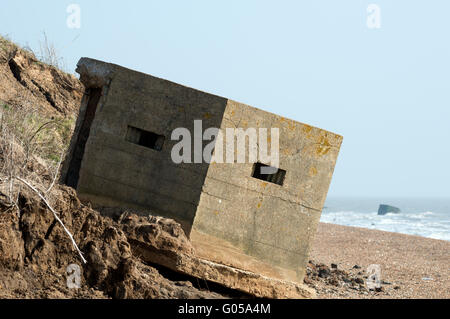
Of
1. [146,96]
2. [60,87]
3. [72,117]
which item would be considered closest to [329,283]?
[146,96]

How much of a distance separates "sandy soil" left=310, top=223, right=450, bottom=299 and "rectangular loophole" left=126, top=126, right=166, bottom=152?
3492mm

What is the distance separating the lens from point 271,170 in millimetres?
7949

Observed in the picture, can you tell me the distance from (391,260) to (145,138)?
Answer: 13.0 meters

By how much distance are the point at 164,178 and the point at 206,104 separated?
3.37ft

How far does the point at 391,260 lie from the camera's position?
19.1 metres

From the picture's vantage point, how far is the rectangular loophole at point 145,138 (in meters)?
7.81

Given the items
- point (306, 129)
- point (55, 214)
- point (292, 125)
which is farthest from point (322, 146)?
point (55, 214)

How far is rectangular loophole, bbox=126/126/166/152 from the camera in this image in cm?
781

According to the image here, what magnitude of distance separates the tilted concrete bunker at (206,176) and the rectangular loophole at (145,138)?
0.01 m

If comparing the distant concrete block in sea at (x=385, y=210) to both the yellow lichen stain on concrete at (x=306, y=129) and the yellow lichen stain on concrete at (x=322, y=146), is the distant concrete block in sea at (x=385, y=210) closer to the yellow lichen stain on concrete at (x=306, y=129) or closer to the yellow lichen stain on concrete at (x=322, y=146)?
the yellow lichen stain on concrete at (x=322, y=146)

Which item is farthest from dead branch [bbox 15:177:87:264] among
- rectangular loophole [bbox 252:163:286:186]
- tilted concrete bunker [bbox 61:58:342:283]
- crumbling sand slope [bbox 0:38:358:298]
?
rectangular loophole [bbox 252:163:286:186]

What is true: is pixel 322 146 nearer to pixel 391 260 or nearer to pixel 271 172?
pixel 271 172

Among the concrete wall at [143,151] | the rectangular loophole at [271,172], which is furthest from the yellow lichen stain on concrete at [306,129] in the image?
the concrete wall at [143,151]
